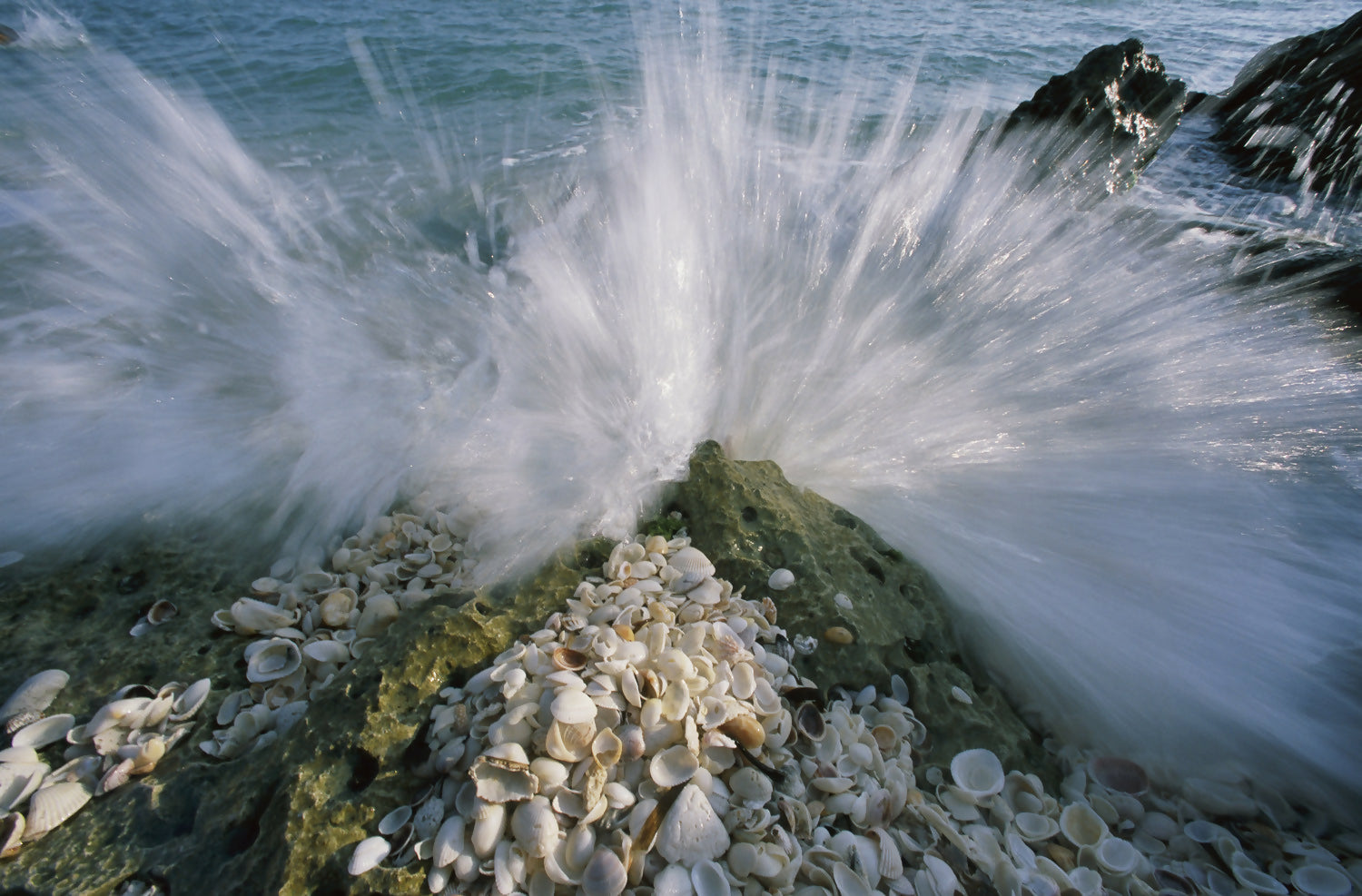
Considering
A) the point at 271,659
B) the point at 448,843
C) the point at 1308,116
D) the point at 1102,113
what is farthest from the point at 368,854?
the point at 1308,116

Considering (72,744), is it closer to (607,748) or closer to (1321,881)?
(607,748)

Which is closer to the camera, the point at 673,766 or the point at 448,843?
the point at 448,843

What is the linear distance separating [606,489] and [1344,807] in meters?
2.99

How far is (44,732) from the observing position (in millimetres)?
2133

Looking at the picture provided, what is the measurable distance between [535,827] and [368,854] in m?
0.46

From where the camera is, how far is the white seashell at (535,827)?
1.76 m

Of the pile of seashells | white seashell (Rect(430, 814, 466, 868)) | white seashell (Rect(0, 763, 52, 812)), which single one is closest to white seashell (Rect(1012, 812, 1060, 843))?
the pile of seashells

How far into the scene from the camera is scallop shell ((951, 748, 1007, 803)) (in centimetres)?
220

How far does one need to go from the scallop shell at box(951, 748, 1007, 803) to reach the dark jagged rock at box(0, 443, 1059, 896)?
6 centimetres

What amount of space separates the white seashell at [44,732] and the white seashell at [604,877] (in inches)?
72.7

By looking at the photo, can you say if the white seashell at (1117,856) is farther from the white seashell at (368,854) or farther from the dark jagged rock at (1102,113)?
the dark jagged rock at (1102,113)

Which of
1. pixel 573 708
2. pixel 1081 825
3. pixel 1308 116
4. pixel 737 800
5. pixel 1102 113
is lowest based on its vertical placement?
pixel 1081 825

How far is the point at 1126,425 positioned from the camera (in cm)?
403

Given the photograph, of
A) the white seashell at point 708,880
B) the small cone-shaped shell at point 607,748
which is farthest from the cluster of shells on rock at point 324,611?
the white seashell at point 708,880
